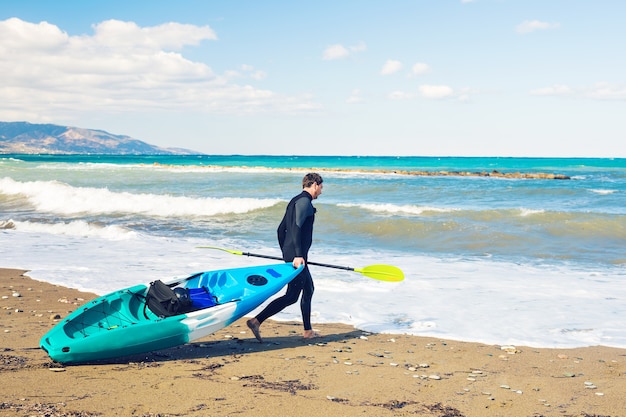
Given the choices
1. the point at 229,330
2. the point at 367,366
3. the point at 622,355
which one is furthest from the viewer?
the point at 229,330

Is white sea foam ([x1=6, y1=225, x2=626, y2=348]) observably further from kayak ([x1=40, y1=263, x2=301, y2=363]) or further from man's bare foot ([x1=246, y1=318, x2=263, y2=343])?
kayak ([x1=40, y1=263, x2=301, y2=363])

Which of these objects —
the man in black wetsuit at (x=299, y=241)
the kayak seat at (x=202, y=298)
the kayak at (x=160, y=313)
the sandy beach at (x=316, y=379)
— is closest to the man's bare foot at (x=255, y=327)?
the man in black wetsuit at (x=299, y=241)

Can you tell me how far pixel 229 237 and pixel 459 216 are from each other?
755 cm

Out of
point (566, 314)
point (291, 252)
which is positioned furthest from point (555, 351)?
point (291, 252)

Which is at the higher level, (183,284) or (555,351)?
(183,284)

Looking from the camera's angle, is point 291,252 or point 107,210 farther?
point 107,210

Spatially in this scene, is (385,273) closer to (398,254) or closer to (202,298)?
(202,298)

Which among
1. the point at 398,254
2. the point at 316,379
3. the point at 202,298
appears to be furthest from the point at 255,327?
the point at 398,254

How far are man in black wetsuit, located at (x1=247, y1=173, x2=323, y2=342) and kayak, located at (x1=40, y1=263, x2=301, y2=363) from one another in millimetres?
151

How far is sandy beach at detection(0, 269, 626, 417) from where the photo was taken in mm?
4125

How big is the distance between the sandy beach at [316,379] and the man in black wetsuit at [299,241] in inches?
11.0

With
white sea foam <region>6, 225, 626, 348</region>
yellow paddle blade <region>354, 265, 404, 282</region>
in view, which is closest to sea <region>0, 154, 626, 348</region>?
white sea foam <region>6, 225, 626, 348</region>

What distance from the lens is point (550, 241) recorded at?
547 inches

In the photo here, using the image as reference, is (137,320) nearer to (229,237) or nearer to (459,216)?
(229,237)
